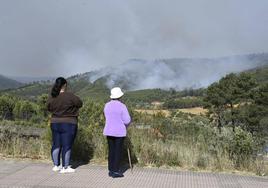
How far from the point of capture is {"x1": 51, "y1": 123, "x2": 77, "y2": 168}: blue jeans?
852 cm

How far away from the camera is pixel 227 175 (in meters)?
8.66

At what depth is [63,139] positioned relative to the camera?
859 cm

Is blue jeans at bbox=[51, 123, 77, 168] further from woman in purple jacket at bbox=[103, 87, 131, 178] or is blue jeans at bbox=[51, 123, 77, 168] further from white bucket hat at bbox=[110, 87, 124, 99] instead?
white bucket hat at bbox=[110, 87, 124, 99]

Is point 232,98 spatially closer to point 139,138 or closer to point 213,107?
point 213,107

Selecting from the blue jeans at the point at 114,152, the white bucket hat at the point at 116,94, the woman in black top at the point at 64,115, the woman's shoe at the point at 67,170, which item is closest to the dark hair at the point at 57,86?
the woman in black top at the point at 64,115

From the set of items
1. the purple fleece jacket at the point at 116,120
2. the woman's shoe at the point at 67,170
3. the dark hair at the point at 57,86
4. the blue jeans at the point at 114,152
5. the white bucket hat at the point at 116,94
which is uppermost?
the dark hair at the point at 57,86

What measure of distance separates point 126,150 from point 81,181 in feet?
6.80

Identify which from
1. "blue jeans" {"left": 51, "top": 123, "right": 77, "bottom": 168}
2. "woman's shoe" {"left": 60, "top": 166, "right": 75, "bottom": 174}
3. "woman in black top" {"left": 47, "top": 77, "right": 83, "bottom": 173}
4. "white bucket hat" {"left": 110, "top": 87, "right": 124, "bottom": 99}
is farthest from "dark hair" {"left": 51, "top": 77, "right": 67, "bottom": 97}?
"woman's shoe" {"left": 60, "top": 166, "right": 75, "bottom": 174}

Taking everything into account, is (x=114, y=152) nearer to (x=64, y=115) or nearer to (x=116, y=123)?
(x=116, y=123)

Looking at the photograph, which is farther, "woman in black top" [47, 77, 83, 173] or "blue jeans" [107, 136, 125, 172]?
"woman in black top" [47, 77, 83, 173]

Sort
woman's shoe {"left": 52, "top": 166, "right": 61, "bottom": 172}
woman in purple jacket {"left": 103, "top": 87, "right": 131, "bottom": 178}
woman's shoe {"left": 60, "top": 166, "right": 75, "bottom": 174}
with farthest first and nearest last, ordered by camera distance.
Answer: woman's shoe {"left": 52, "top": 166, "right": 61, "bottom": 172}
woman's shoe {"left": 60, "top": 166, "right": 75, "bottom": 174}
woman in purple jacket {"left": 103, "top": 87, "right": 131, "bottom": 178}

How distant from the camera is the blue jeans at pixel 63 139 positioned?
8.52 metres

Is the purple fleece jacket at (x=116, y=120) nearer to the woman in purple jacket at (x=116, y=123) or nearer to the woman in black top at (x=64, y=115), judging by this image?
the woman in purple jacket at (x=116, y=123)

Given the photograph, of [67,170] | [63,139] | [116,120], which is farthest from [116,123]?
[67,170]
